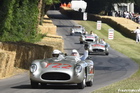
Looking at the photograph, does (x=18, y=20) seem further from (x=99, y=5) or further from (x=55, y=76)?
(x=99, y=5)

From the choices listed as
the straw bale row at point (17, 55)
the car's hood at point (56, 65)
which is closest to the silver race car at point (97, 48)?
the straw bale row at point (17, 55)

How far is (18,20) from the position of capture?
31.6m

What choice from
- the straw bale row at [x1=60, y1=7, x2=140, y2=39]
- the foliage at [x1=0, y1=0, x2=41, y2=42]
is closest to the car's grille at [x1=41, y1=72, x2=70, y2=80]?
the foliage at [x1=0, y1=0, x2=41, y2=42]

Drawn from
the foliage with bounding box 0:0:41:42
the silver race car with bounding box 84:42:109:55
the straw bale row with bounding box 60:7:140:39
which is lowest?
the silver race car with bounding box 84:42:109:55

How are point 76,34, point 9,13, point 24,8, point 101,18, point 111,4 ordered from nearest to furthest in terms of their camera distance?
point 9,13
point 24,8
point 76,34
point 101,18
point 111,4

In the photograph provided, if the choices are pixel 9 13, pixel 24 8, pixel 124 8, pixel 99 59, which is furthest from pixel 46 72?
Answer: pixel 124 8

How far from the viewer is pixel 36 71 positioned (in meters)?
15.7

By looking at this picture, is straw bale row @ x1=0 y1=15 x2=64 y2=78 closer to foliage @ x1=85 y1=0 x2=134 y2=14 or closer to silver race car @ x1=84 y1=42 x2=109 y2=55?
silver race car @ x1=84 y1=42 x2=109 y2=55

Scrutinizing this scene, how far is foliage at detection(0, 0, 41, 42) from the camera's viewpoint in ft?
98.6

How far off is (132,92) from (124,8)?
4202 inches

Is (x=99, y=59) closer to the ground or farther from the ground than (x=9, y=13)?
closer to the ground

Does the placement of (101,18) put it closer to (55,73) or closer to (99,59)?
(99,59)

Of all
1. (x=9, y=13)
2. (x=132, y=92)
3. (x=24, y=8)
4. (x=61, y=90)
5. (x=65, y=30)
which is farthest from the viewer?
(x=65, y=30)

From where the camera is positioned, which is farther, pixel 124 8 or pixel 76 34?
pixel 124 8
